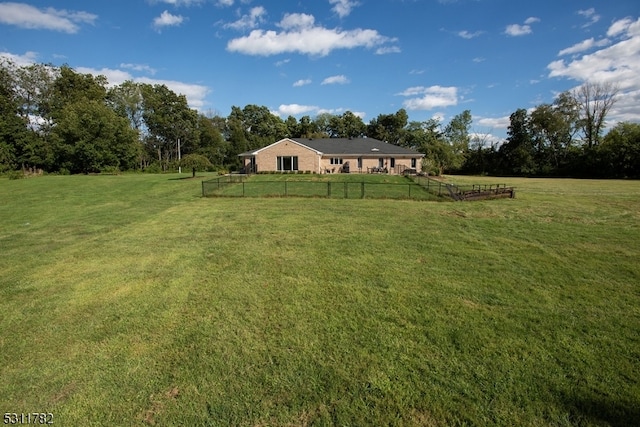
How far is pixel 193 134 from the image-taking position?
63.6 m

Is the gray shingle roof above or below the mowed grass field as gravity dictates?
above

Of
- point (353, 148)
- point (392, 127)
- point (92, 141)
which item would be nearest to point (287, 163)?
point (353, 148)

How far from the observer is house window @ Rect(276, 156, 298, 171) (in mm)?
39344

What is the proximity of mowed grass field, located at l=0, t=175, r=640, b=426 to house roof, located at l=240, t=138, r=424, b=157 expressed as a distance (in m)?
30.3

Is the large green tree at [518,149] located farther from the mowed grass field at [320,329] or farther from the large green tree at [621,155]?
the mowed grass field at [320,329]

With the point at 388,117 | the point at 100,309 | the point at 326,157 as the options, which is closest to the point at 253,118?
the point at 388,117

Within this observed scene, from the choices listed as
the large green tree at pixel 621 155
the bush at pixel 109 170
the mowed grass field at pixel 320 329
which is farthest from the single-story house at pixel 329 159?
Answer: the mowed grass field at pixel 320 329

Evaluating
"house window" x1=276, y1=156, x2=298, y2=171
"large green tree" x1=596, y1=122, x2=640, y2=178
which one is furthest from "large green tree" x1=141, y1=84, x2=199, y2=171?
"large green tree" x1=596, y1=122, x2=640, y2=178

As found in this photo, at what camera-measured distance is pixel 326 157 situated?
133ft

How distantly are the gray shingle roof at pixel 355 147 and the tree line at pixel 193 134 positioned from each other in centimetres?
470

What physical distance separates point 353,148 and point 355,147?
46 cm

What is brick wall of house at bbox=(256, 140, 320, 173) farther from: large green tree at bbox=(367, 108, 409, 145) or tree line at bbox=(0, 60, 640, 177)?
large green tree at bbox=(367, 108, 409, 145)

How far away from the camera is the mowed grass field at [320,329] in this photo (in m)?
3.48

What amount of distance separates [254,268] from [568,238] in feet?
30.7
